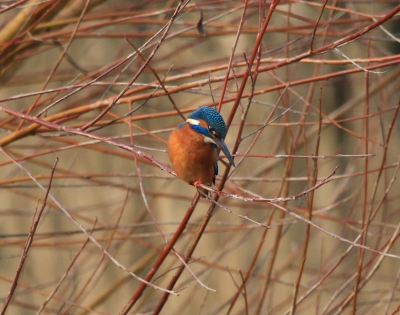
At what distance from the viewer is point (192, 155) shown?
7.85 ft

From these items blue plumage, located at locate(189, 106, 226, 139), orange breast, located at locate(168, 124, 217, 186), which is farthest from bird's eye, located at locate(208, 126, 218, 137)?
orange breast, located at locate(168, 124, 217, 186)


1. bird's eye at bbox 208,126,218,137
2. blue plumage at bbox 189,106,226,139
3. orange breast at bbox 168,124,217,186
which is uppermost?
blue plumage at bbox 189,106,226,139

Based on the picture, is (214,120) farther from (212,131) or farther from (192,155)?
(192,155)

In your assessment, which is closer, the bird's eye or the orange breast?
the bird's eye

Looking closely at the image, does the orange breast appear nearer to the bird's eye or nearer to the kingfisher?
the kingfisher

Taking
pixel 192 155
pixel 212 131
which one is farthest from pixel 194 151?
pixel 212 131

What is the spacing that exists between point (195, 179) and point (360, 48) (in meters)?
3.29

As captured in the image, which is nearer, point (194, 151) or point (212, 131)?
point (212, 131)

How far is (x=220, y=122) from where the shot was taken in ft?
7.20

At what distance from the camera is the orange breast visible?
2.38 m

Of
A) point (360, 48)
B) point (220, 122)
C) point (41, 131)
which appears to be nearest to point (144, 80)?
point (360, 48)

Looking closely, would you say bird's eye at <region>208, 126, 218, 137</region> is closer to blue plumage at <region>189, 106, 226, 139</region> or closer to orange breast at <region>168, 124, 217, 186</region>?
blue plumage at <region>189, 106, 226, 139</region>

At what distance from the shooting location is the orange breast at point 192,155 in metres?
2.38

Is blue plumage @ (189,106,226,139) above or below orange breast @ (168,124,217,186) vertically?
above
